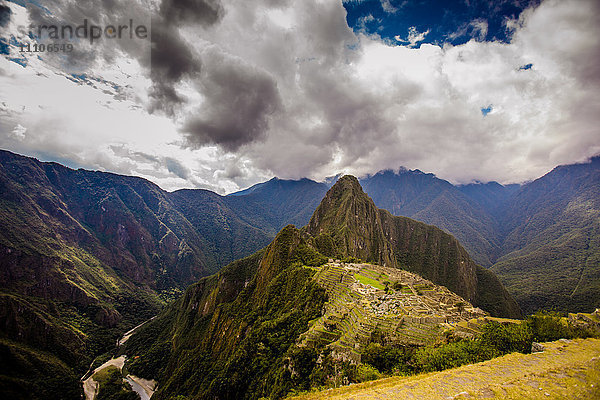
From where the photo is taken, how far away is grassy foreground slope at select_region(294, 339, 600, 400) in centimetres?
1288

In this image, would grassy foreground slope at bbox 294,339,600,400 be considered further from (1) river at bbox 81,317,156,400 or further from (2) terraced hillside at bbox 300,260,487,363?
(1) river at bbox 81,317,156,400

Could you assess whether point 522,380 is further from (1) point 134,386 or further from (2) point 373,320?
(1) point 134,386

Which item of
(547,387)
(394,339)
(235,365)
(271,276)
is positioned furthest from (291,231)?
(547,387)

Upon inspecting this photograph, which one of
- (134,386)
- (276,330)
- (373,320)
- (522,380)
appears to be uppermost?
(522,380)

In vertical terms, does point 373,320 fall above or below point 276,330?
above

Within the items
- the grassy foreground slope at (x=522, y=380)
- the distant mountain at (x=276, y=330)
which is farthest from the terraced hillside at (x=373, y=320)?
the grassy foreground slope at (x=522, y=380)

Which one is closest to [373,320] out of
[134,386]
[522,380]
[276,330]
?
[522,380]

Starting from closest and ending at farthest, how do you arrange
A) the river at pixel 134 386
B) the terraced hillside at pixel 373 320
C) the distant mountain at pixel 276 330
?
the terraced hillside at pixel 373 320 → the distant mountain at pixel 276 330 → the river at pixel 134 386

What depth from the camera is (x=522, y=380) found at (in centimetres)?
1464

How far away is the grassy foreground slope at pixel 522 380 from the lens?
12875 millimetres

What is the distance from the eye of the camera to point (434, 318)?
37.5 metres

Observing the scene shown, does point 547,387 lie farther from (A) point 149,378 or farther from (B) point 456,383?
(A) point 149,378

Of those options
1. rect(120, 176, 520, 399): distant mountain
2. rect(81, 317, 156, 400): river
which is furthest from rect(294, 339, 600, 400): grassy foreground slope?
rect(81, 317, 156, 400): river

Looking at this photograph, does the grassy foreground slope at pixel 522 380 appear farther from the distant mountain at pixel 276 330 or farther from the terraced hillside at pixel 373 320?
the distant mountain at pixel 276 330
